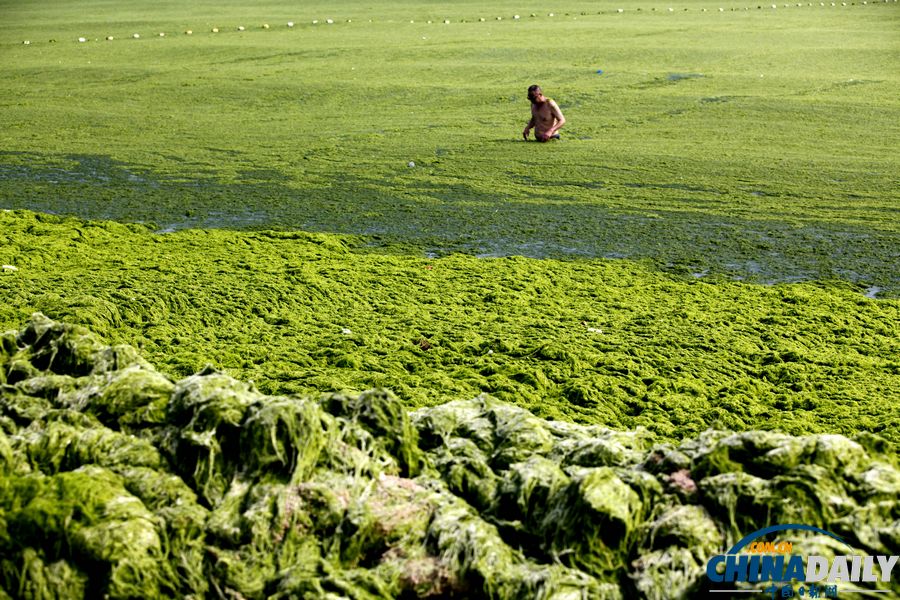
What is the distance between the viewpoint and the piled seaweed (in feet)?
7.58

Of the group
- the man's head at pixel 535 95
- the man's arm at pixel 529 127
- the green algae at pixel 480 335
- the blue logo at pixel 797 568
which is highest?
the man's head at pixel 535 95

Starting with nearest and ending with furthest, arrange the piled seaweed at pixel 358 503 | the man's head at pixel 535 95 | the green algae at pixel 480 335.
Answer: the piled seaweed at pixel 358 503 → the green algae at pixel 480 335 → the man's head at pixel 535 95

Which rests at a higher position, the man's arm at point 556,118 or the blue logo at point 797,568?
the man's arm at point 556,118

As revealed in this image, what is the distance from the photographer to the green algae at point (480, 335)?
4.20 metres

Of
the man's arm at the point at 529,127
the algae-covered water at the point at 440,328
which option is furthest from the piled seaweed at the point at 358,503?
the man's arm at the point at 529,127

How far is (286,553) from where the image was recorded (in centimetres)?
241

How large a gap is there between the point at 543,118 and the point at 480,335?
5774mm

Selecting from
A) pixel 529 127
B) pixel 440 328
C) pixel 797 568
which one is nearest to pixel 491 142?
pixel 529 127

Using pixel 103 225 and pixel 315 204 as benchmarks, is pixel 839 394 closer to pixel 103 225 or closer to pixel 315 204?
pixel 315 204

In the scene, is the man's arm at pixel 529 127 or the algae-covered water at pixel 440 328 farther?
the man's arm at pixel 529 127

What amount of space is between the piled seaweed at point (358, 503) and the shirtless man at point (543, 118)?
309 inches

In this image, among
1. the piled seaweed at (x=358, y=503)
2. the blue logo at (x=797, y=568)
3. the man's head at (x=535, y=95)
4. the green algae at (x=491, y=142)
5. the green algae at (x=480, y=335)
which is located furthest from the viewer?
the man's head at (x=535, y=95)

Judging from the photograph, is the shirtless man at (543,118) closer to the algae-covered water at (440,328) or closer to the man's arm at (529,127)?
the man's arm at (529,127)

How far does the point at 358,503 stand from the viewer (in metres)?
2.51
